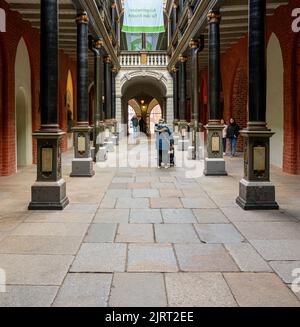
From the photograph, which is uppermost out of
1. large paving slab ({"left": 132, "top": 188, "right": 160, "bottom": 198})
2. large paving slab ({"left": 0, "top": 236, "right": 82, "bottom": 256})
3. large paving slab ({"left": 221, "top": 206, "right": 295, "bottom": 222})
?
large paving slab ({"left": 132, "top": 188, "right": 160, "bottom": 198})

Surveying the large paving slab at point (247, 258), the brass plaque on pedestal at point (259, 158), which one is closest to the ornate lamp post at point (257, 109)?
the brass plaque on pedestal at point (259, 158)

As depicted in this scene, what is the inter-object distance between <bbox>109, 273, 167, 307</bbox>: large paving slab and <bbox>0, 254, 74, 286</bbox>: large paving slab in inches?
23.5

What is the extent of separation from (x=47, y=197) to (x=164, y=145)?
7018 millimetres

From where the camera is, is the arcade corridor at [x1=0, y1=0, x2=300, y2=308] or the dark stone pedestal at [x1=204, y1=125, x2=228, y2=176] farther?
the dark stone pedestal at [x1=204, y1=125, x2=228, y2=176]

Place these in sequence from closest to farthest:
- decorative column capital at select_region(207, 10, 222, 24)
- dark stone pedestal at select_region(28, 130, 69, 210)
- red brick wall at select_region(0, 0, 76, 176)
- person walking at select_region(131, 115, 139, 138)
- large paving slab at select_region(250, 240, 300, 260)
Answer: large paving slab at select_region(250, 240, 300, 260), dark stone pedestal at select_region(28, 130, 69, 210), red brick wall at select_region(0, 0, 76, 176), decorative column capital at select_region(207, 10, 222, 24), person walking at select_region(131, 115, 139, 138)

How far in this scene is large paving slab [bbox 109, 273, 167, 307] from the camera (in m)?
3.76

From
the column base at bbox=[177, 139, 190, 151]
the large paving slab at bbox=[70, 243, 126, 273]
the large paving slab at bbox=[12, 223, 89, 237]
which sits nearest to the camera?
the large paving slab at bbox=[70, 243, 126, 273]

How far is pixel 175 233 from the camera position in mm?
6188

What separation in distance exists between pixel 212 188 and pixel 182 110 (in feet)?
37.0

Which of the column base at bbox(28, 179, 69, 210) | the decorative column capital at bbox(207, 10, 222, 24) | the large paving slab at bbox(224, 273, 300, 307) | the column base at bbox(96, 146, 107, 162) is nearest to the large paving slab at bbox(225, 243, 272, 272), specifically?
the large paving slab at bbox(224, 273, 300, 307)

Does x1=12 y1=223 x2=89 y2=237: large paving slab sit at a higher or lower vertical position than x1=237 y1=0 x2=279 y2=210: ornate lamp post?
lower

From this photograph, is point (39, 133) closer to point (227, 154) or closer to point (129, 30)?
point (227, 154)

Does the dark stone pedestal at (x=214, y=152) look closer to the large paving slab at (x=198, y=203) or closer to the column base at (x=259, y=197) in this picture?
the large paving slab at (x=198, y=203)

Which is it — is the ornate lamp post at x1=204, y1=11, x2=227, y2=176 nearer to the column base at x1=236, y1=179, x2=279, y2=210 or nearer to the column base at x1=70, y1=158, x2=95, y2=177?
the column base at x1=70, y1=158, x2=95, y2=177
